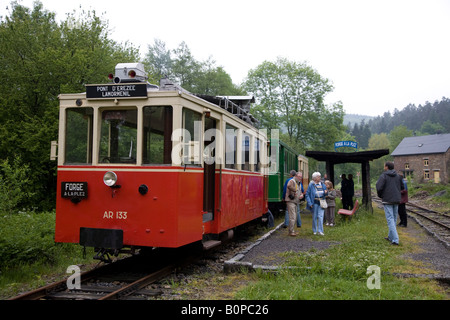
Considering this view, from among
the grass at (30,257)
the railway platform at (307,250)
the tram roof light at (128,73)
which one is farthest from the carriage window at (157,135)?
the grass at (30,257)

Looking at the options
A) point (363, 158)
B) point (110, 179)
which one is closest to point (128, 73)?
point (110, 179)

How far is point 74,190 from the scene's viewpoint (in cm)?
645

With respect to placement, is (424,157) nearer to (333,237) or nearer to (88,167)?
(333,237)

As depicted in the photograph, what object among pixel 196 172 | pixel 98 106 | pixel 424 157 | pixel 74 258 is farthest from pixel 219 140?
pixel 424 157

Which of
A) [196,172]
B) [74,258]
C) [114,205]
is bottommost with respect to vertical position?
[74,258]

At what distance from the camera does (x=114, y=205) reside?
6277mm

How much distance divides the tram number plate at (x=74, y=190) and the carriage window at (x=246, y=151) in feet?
13.3

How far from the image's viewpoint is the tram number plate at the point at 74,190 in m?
6.40

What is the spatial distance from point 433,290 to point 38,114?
19440 mm

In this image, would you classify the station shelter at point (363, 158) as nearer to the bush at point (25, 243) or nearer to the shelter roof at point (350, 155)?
the shelter roof at point (350, 155)

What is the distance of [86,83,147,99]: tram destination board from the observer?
6.30m

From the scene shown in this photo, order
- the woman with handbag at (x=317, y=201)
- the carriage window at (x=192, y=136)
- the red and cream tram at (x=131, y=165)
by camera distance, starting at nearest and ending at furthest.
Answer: the red and cream tram at (x=131, y=165)
the carriage window at (x=192, y=136)
the woman with handbag at (x=317, y=201)

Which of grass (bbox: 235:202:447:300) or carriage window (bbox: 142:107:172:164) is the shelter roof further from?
carriage window (bbox: 142:107:172:164)
